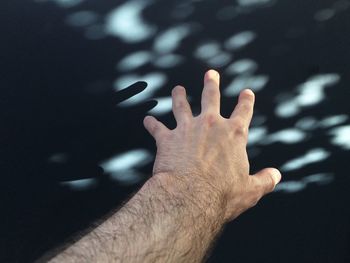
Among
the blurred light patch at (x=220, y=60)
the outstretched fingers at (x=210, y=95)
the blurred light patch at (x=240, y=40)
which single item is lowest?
the outstretched fingers at (x=210, y=95)

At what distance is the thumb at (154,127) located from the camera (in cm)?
123

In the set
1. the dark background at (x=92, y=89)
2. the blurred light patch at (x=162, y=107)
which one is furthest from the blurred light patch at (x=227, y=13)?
the blurred light patch at (x=162, y=107)

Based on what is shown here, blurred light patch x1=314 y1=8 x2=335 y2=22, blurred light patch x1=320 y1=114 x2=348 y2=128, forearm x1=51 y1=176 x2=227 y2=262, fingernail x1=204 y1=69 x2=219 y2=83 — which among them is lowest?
forearm x1=51 y1=176 x2=227 y2=262

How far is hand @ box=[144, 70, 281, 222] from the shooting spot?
3.82 feet

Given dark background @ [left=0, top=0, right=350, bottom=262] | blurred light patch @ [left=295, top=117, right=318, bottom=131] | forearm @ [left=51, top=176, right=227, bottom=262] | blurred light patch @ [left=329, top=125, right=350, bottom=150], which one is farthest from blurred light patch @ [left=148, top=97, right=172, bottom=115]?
blurred light patch @ [left=329, top=125, right=350, bottom=150]

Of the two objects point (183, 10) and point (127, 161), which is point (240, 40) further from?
point (127, 161)

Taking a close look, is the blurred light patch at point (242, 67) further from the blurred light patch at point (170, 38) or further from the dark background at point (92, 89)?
the blurred light patch at point (170, 38)

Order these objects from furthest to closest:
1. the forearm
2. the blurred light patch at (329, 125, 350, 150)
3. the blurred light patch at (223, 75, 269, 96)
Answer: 1. the blurred light patch at (329, 125, 350, 150)
2. the blurred light patch at (223, 75, 269, 96)
3. the forearm

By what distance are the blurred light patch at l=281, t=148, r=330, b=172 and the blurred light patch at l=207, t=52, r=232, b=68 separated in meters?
0.39

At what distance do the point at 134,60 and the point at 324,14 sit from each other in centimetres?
47

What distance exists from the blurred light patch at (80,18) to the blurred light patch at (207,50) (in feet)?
0.83

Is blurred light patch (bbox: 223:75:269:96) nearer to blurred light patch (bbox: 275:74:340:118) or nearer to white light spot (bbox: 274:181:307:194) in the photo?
blurred light patch (bbox: 275:74:340:118)

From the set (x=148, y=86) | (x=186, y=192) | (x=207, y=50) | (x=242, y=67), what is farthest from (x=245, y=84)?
(x=186, y=192)

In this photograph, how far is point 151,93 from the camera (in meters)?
1.26
